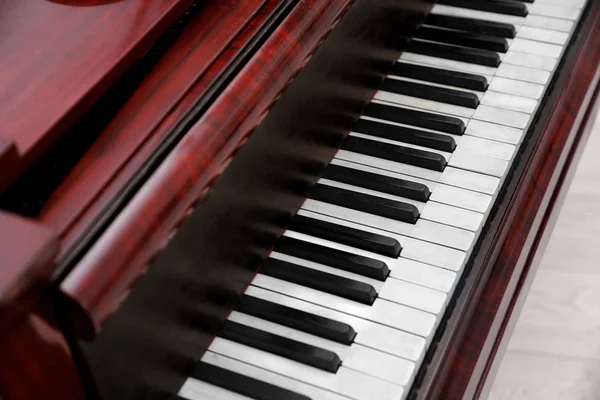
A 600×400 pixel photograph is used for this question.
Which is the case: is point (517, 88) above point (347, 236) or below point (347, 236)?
above

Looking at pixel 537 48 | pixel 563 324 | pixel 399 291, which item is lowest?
pixel 399 291

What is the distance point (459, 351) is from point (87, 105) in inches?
23.1

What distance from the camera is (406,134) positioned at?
1286mm

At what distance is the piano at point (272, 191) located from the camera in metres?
0.77

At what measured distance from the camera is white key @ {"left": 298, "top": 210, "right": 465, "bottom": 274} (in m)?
1.09

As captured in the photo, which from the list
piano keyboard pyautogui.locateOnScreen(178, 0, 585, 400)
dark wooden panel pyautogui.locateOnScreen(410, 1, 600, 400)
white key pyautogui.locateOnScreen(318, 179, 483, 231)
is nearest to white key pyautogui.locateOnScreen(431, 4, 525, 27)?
piano keyboard pyautogui.locateOnScreen(178, 0, 585, 400)

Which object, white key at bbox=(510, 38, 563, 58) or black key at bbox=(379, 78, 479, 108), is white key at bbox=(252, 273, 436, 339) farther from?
white key at bbox=(510, 38, 563, 58)

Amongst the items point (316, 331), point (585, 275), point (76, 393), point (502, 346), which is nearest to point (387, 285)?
point (316, 331)

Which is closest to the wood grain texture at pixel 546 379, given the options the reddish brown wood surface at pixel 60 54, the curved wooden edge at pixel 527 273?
the curved wooden edge at pixel 527 273

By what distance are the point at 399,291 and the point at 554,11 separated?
706 millimetres

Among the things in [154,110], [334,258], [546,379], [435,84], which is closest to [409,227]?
[334,258]

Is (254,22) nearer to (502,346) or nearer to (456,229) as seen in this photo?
(456,229)

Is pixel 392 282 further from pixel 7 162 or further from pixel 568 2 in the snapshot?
pixel 568 2

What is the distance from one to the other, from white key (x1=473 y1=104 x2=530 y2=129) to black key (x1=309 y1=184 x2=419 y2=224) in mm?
242
